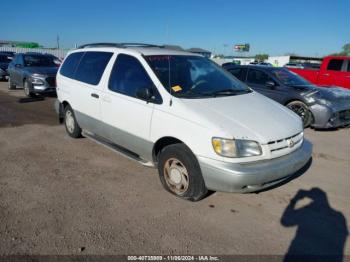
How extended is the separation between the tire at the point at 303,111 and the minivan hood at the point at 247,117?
3545 mm

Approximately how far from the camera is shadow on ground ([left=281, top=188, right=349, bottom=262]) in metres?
2.88

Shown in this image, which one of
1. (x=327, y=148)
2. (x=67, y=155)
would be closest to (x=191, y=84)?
(x=67, y=155)

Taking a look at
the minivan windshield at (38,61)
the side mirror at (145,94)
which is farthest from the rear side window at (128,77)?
the minivan windshield at (38,61)

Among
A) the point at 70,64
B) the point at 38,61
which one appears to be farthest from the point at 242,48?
the point at 70,64

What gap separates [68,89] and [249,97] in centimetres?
338

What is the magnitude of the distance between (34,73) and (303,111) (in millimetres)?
8764

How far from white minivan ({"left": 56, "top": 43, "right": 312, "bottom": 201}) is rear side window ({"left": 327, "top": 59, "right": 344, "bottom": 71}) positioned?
8.29m

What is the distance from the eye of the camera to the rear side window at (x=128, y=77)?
4.16m

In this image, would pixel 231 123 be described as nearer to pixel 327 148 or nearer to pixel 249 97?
pixel 249 97

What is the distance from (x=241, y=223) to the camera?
132 inches

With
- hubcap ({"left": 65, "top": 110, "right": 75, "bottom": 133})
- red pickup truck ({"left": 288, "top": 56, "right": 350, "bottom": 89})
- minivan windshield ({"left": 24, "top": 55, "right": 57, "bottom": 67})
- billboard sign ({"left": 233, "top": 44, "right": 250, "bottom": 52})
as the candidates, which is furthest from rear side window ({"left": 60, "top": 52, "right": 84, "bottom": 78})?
billboard sign ({"left": 233, "top": 44, "right": 250, "bottom": 52})

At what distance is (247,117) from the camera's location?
3.65 meters

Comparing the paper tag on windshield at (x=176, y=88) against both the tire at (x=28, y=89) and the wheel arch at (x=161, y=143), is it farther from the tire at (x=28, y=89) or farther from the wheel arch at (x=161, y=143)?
the tire at (x=28, y=89)

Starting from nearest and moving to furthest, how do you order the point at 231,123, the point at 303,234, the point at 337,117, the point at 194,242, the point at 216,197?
1. the point at 194,242
2. the point at 303,234
3. the point at 231,123
4. the point at 216,197
5. the point at 337,117
